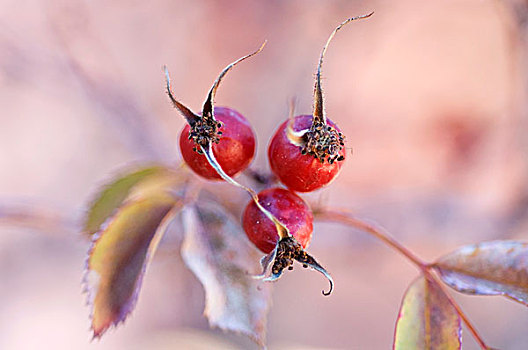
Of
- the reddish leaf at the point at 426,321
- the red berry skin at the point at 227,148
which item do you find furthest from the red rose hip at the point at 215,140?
the reddish leaf at the point at 426,321

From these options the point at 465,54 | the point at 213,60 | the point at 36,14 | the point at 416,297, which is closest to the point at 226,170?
the point at 416,297

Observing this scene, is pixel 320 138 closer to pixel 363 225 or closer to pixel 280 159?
pixel 280 159

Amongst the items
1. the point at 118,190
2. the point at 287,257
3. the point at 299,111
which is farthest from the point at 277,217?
the point at 299,111

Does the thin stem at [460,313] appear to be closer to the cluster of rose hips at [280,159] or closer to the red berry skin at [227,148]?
the cluster of rose hips at [280,159]

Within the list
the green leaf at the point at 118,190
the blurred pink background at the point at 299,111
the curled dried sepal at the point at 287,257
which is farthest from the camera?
the blurred pink background at the point at 299,111

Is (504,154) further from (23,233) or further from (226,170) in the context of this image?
(23,233)

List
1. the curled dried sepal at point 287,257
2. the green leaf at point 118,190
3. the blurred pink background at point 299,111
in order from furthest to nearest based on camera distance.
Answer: the blurred pink background at point 299,111, the green leaf at point 118,190, the curled dried sepal at point 287,257

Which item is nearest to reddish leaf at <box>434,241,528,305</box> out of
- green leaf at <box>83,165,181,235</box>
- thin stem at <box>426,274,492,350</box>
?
thin stem at <box>426,274,492,350</box>

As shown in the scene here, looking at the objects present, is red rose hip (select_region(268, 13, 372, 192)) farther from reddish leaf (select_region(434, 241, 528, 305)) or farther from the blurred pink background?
the blurred pink background
